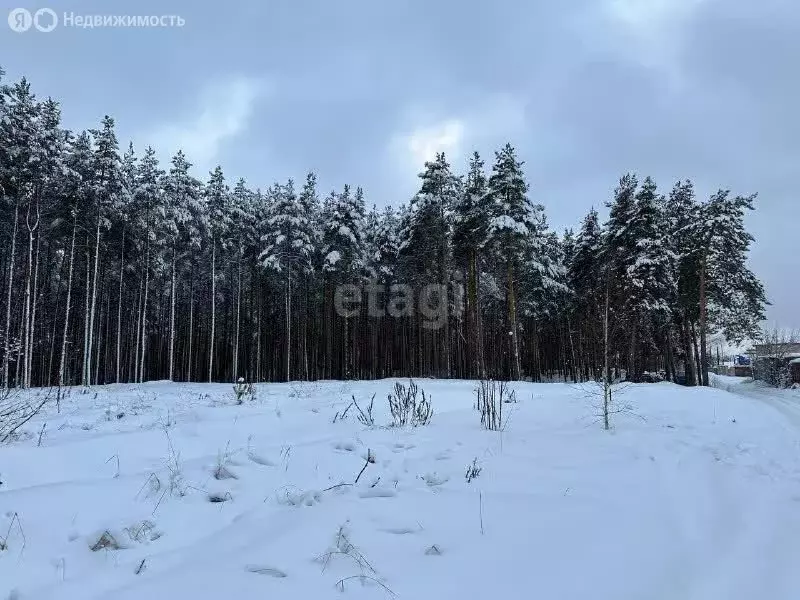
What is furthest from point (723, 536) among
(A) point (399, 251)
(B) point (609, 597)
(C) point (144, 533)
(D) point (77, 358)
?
(D) point (77, 358)

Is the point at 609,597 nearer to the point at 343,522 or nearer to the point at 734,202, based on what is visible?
the point at 343,522

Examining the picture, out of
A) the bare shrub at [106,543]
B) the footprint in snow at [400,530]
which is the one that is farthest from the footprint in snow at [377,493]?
the bare shrub at [106,543]

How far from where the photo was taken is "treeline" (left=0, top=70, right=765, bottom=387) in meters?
20.4

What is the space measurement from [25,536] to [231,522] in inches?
46.2

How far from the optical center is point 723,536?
10.5 feet

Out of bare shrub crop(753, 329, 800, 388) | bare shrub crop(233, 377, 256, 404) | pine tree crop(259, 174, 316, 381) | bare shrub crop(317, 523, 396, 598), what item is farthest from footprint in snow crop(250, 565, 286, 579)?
bare shrub crop(753, 329, 800, 388)

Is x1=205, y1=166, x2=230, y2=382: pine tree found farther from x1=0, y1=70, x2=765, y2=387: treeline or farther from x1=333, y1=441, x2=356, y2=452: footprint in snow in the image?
x1=333, y1=441, x2=356, y2=452: footprint in snow

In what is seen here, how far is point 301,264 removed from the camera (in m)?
28.4

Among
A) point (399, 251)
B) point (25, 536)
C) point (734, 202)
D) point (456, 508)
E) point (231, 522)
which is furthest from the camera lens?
point (399, 251)

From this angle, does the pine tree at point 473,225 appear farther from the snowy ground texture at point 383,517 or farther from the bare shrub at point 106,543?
the bare shrub at point 106,543

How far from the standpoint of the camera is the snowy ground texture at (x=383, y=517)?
2.41 m

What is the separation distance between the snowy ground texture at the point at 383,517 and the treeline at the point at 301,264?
13.0 meters

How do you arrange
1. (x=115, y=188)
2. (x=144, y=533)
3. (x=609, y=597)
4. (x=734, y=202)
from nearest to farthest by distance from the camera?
(x=609, y=597)
(x=144, y=533)
(x=115, y=188)
(x=734, y=202)

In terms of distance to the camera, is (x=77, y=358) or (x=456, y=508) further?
(x=77, y=358)
